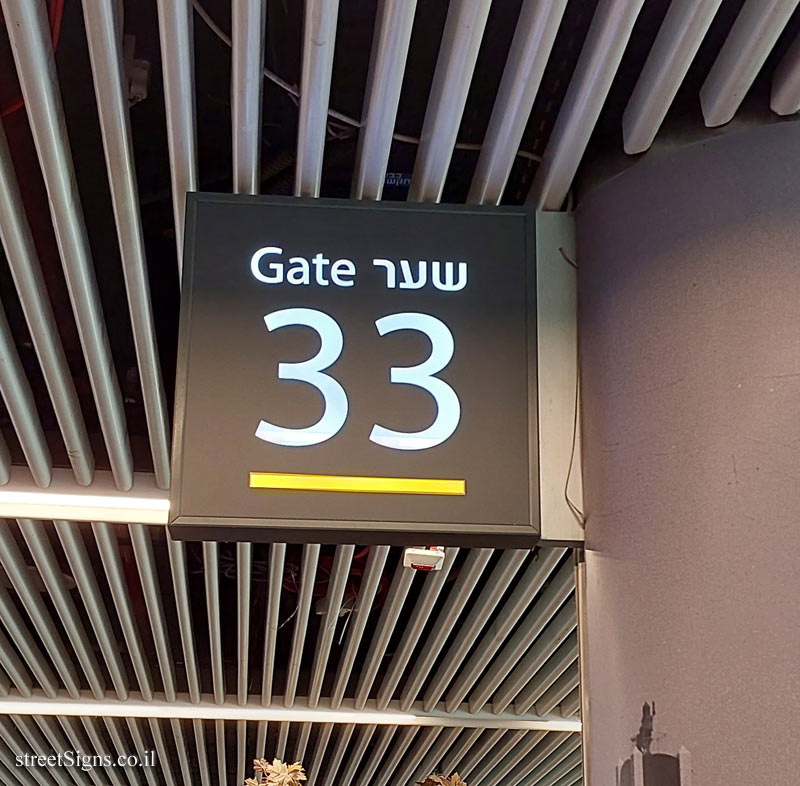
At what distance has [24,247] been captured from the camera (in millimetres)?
2795

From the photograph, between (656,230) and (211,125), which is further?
(211,125)

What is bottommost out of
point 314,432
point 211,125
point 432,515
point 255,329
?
point 432,515

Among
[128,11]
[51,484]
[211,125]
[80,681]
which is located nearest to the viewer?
[128,11]

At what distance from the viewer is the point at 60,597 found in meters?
5.11

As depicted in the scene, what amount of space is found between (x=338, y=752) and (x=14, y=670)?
219cm

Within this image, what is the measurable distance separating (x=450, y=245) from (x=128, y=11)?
101cm

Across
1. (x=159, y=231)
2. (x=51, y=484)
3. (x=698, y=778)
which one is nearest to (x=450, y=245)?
(x=698, y=778)

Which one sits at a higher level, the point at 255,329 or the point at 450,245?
the point at 450,245

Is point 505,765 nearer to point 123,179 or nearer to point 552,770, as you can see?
point 552,770

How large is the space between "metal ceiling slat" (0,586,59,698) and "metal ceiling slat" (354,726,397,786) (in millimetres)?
1980

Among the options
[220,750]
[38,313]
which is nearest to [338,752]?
[220,750]

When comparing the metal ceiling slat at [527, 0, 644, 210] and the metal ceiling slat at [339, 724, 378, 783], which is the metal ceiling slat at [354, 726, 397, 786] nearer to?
the metal ceiling slat at [339, 724, 378, 783]

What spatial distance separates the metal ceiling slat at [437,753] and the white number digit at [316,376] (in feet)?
15.6

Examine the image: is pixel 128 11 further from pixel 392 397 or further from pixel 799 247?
pixel 799 247
